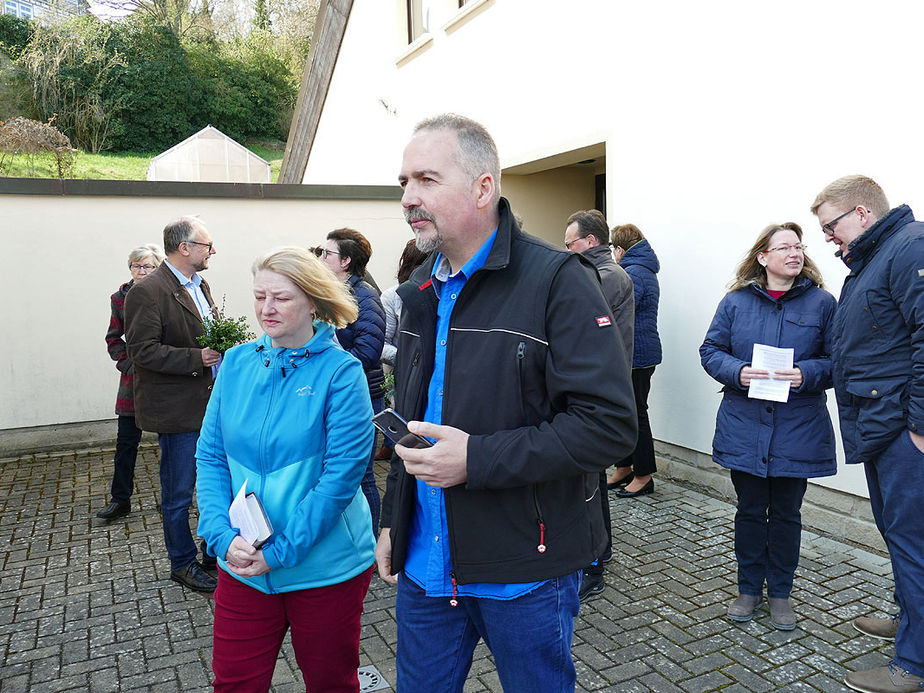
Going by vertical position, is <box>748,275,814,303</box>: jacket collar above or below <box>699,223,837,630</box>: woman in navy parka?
above

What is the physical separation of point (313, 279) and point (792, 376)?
103 inches

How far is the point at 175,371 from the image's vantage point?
4.49m

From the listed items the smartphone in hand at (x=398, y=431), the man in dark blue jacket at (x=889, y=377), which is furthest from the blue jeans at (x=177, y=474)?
the man in dark blue jacket at (x=889, y=377)

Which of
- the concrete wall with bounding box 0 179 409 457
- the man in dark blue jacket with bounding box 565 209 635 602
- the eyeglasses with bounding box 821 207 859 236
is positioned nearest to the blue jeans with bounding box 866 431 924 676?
the eyeglasses with bounding box 821 207 859 236

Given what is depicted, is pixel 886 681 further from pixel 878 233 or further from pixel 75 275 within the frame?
pixel 75 275

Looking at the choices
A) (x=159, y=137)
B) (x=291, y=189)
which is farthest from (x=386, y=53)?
(x=159, y=137)

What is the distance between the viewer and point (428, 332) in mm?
2186

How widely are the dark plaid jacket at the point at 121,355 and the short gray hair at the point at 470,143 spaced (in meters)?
4.75

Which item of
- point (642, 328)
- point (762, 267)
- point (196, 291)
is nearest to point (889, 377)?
point (762, 267)

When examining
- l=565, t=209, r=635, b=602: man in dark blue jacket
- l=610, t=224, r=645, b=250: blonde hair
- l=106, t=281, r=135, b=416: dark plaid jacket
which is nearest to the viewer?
l=565, t=209, r=635, b=602: man in dark blue jacket

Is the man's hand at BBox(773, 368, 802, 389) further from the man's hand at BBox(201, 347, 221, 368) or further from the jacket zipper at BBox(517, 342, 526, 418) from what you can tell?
the man's hand at BBox(201, 347, 221, 368)

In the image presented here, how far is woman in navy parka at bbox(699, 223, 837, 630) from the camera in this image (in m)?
3.95

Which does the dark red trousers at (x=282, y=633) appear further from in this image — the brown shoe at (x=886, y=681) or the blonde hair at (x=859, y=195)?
the blonde hair at (x=859, y=195)

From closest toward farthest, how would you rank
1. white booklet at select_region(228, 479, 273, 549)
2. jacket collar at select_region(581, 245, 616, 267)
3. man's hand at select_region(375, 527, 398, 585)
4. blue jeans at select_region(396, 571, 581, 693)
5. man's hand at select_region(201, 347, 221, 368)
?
blue jeans at select_region(396, 571, 581, 693) → man's hand at select_region(375, 527, 398, 585) → white booklet at select_region(228, 479, 273, 549) → man's hand at select_region(201, 347, 221, 368) → jacket collar at select_region(581, 245, 616, 267)
